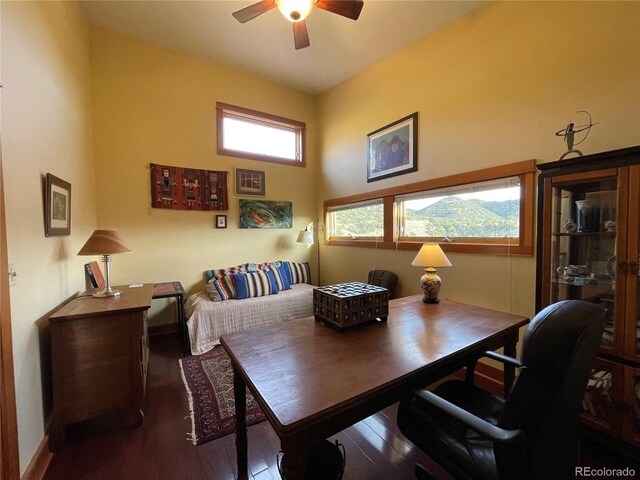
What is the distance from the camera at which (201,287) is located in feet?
11.5

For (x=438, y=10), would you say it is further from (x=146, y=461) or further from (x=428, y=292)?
(x=146, y=461)

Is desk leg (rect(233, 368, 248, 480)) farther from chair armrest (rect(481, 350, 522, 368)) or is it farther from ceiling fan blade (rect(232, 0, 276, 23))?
ceiling fan blade (rect(232, 0, 276, 23))

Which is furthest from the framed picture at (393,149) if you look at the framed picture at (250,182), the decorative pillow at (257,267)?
the decorative pillow at (257,267)

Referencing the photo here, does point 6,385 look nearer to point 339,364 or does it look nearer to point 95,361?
point 95,361

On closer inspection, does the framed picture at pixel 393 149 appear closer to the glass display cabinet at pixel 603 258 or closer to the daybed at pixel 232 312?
the glass display cabinet at pixel 603 258

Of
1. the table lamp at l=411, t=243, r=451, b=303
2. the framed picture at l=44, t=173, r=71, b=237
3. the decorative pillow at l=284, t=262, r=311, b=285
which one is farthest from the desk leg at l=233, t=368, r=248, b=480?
the decorative pillow at l=284, t=262, r=311, b=285

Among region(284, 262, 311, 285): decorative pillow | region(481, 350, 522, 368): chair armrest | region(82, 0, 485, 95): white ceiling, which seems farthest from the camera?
region(284, 262, 311, 285): decorative pillow

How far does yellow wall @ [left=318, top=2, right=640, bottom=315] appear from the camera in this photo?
1675mm

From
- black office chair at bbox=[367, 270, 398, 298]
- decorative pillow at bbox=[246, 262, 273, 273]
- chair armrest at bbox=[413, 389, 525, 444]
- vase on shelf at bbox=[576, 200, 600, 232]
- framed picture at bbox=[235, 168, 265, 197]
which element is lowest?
chair armrest at bbox=[413, 389, 525, 444]

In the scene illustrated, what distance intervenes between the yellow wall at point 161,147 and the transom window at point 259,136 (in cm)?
11

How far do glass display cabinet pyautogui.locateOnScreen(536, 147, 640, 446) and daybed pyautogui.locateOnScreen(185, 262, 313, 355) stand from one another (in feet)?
8.04

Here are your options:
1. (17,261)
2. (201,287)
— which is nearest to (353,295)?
(17,261)

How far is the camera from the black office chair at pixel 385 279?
300 cm

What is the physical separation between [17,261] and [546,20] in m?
3.70
